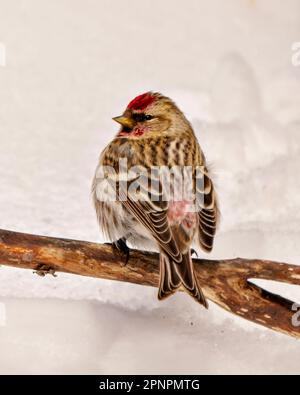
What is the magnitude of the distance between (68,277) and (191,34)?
1.23 m

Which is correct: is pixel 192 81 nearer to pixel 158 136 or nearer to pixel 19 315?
pixel 158 136

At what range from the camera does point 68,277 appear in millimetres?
2479

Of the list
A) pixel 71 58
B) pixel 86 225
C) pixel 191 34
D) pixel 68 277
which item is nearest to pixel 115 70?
pixel 71 58

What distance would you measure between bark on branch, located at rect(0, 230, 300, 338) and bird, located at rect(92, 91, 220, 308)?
61 mm

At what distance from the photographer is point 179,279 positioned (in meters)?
1.85

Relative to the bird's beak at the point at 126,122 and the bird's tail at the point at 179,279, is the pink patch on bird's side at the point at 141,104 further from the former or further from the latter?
the bird's tail at the point at 179,279

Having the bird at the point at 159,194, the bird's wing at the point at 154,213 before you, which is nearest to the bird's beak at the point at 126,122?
the bird at the point at 159,194

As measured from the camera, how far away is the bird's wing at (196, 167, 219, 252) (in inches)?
77.3

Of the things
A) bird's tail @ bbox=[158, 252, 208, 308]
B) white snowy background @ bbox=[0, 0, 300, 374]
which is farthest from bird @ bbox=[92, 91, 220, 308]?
white snowy background @ bbox=[0, 0, 300, 374]

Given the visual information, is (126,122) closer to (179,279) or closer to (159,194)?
(159,194)

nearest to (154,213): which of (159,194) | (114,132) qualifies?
(159,194)

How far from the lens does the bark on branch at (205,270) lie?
195cm

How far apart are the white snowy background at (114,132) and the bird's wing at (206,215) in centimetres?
26

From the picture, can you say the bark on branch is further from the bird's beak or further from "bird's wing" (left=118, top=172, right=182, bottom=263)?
the bird's beak
